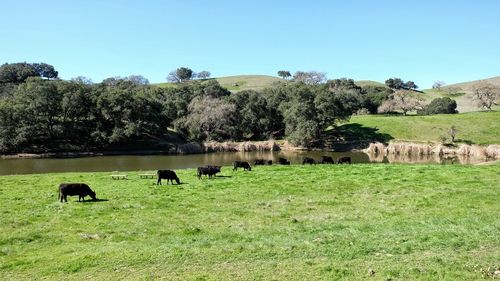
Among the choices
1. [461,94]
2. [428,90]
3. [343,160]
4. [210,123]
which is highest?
[428,90]

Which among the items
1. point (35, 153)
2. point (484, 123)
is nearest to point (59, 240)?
point (35, 153)

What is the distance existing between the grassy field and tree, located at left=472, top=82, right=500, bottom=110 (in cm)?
9805

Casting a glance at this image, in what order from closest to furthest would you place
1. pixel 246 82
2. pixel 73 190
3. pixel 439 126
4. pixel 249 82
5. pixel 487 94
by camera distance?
pixel 73 190 → pixel 439 126 → pixel 487 94 → pixel 246 82 → pixel 249 82

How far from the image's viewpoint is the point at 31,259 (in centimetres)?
1130

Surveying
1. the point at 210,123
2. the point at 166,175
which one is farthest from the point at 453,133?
the point at 166,175

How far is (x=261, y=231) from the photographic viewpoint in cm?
1431

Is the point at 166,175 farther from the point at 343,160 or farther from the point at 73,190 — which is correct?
the point at 343,160

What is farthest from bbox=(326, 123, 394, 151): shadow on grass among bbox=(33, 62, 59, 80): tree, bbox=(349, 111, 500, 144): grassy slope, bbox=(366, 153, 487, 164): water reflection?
bbox=(33, 62, 59, 80): tree

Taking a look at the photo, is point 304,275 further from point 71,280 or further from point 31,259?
point 31,259

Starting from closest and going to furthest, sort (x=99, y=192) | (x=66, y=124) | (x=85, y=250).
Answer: (x=85, y=250), (x=99, y=192), (x=66, y=124)

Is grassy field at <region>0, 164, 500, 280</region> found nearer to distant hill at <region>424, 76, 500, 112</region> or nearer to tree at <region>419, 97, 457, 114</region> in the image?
tree at <region>419, 97, 457, 114</region>

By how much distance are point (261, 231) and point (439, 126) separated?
76.6 meters

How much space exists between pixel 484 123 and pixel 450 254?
7992 cm

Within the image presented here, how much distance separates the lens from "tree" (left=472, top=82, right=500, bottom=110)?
11069cm
